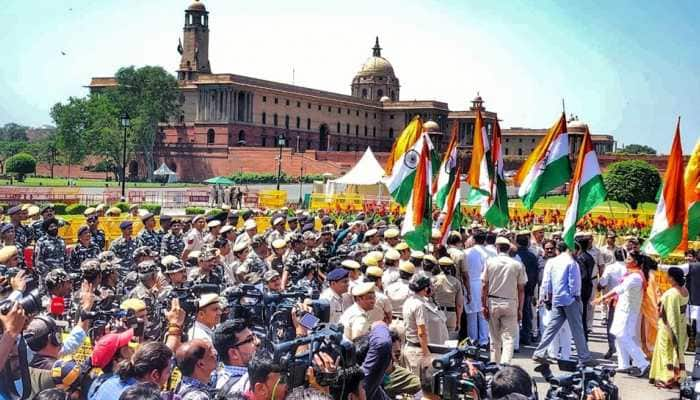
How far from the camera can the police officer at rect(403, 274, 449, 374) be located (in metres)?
6.89

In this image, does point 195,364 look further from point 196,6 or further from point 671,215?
point 196,6

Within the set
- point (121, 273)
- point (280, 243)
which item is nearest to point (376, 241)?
point (280, 243)

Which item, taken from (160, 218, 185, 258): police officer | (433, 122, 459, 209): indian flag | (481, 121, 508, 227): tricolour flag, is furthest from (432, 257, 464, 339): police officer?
(433, 122, 459, 209): indian flag

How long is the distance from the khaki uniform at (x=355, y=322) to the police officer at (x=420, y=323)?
70 cm

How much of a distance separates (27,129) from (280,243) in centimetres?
18929

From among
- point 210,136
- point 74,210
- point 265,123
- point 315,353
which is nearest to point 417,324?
point 315,353

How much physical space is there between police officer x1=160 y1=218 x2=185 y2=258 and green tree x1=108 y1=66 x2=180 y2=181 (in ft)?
197

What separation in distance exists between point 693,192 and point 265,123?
74.3 metres

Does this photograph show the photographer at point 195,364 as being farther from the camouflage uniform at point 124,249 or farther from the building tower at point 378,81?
the building tower at point 378,81

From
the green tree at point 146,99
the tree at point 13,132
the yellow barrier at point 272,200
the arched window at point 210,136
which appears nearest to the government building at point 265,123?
the arched window at point 210,136

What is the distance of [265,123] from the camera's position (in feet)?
270

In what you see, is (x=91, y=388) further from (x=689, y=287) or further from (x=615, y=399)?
(x=689, y=287)

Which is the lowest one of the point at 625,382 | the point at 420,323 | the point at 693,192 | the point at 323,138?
the point at 625,382

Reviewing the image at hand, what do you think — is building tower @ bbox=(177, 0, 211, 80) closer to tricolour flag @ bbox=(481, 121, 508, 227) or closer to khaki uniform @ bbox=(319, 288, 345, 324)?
tricolour flag @ bbox=(481, 121, 508, 227)
